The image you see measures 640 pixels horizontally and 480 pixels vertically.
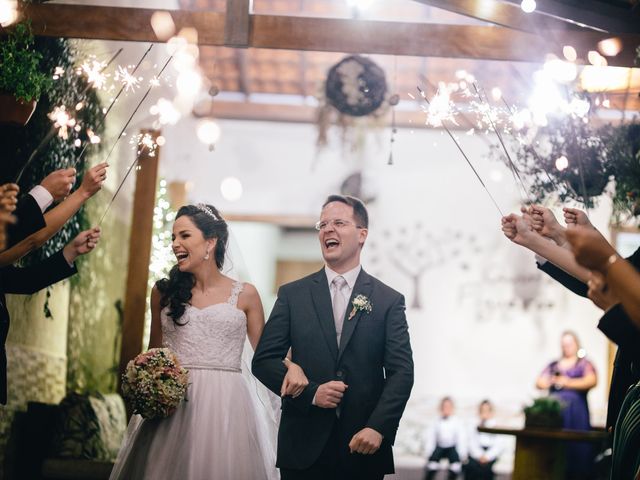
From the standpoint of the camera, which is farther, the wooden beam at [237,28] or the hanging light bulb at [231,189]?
the hanging light bulb at [231,189]

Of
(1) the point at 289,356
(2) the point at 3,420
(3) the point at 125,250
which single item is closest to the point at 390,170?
(3) the point at 125,250

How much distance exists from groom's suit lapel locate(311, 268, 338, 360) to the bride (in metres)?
0.63

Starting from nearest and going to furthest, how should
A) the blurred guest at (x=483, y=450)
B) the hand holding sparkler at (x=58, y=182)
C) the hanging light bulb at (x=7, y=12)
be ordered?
the hand holding sparkler at (x=58, y=182) < the hanging light bulb at (x=7, y=12) < the blurred guest at (x=483, y=450)

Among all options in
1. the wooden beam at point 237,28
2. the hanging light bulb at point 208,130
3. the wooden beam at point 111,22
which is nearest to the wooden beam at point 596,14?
the wooden beam at point 237,28

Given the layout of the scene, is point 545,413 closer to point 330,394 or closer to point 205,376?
point 205,376

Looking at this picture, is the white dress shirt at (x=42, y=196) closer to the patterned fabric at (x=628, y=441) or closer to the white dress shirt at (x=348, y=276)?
the white dress shirt at (x=348, y=276)

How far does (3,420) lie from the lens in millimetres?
5688

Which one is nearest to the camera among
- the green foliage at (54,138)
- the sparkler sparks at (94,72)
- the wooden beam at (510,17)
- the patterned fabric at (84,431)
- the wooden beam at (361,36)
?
the sparkler sparks at (94,72)

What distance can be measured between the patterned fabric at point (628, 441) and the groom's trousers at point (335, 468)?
105 cm

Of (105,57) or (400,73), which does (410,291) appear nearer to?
(400,73)

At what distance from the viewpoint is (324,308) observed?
3.92 metres

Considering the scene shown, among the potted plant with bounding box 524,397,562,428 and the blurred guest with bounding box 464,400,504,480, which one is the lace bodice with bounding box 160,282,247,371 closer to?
the potted plant with bounding box 524,397,562,428

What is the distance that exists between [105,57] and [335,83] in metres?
2.11

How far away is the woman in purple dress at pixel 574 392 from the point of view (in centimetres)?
884
